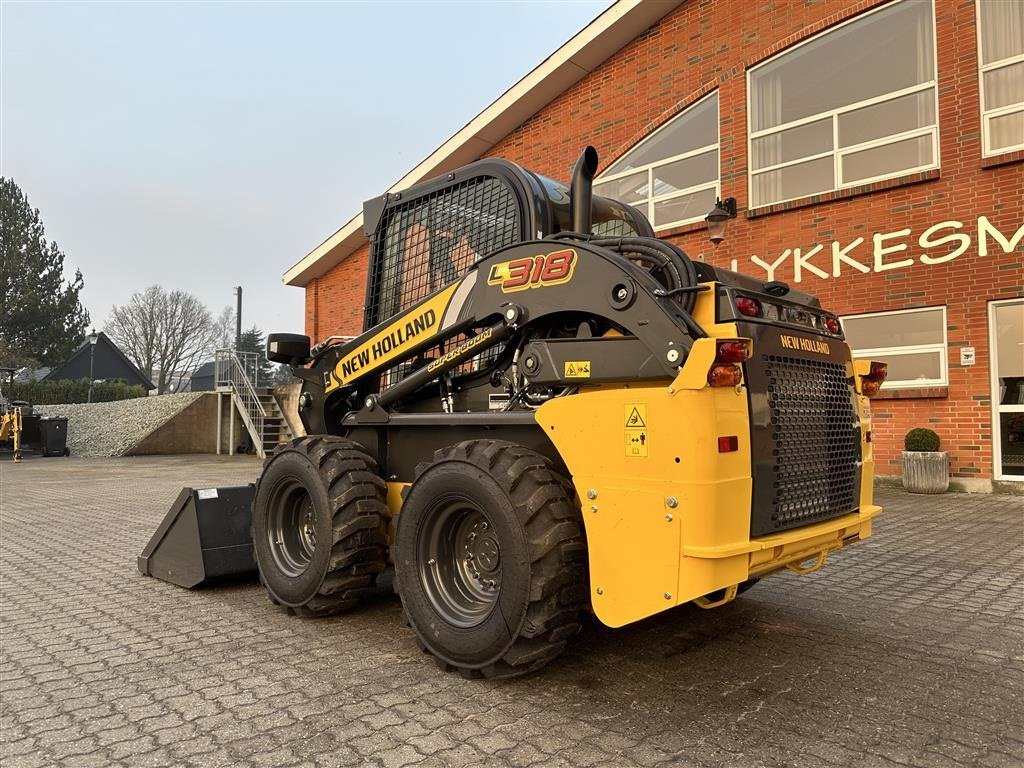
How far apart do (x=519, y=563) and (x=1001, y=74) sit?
11.1 meters

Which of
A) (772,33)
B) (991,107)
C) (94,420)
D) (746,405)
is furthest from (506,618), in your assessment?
(94,420)

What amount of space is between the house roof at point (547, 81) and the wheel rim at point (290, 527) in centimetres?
1185

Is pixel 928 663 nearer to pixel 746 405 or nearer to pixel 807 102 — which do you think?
pixel 746 405

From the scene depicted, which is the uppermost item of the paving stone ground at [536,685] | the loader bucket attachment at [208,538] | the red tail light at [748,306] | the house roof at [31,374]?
the house roof at [31,374]

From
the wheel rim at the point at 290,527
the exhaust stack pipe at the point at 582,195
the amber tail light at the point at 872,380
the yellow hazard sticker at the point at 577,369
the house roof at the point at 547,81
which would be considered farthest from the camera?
the house roof at the point at 547,81

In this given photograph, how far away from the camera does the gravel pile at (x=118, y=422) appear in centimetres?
2236

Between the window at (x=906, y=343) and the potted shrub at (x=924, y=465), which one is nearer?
the potted shrub at (x=924, y=465)

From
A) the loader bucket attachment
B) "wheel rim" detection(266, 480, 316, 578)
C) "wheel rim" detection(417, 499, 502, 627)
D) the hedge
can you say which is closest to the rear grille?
"wheel rim" detection(417, 499, 502, 627)

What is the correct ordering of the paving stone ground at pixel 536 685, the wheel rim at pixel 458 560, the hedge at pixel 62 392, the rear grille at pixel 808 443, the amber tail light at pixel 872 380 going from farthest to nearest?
the hedge at pixel 62 392, the amber tail light at pixel 872 380, the wheel rim at pixel 458 560, the rear grille at pixel 808 443, the paving stone ground at pixel 536 685

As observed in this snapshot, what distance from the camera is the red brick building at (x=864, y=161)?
1002cm

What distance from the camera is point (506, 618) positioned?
3090 mm

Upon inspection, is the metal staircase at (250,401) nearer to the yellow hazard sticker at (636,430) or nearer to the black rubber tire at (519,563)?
the black rubber tire at (519,563)

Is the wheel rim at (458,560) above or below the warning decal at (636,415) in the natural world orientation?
below

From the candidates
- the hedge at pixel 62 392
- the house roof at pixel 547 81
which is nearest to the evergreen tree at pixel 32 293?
the hedge at pixel 62 392
